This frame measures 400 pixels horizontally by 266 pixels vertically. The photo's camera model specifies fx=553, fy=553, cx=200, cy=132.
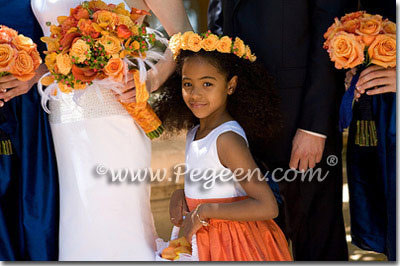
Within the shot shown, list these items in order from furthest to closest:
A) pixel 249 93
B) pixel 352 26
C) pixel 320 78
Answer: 1. pixel 249 93
2. pixel 320 78
3. pixel 352 26

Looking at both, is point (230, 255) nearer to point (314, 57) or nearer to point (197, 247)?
point (197, 247)

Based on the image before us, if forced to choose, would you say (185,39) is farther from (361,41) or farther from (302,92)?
(361,41)

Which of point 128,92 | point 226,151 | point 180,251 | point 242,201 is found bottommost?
point 180,251

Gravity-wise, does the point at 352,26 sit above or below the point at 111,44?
above

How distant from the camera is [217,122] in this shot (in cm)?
303

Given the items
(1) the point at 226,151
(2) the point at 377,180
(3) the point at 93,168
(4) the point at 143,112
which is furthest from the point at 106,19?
(2) the point at 377,180

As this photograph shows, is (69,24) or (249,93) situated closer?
(69,24)

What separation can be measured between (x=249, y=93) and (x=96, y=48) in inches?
37.0

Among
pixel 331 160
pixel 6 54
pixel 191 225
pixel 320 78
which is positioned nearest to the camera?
pixel 6 54

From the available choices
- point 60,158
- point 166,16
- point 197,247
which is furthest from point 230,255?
point 166,16

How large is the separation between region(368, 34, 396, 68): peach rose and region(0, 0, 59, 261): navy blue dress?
1.79m

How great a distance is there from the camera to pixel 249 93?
3117 mm

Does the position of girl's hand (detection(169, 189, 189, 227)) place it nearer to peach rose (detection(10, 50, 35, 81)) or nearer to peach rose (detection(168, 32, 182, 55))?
peach rose (detection(168, 32, 182, 55))

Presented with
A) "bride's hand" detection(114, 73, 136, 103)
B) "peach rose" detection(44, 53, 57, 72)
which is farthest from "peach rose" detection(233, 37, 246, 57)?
"peach rose" detection(44, 53, 57, 72)
